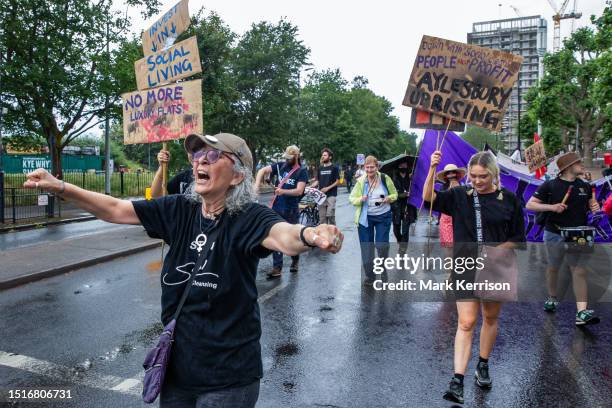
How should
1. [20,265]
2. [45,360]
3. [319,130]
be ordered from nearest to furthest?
1. [45,360]
2. [20,265]
3. [319,130]

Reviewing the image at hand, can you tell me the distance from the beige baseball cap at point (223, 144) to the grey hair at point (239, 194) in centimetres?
A: 3

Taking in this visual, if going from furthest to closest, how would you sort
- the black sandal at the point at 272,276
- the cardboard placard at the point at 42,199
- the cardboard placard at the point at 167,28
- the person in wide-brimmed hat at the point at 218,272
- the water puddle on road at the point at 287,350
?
1. the cardboard placard at the point at 42,199
2. the black sandal at the point at 272,276
3. the cardboard placard at the point at 167,28
4. the water puddle on road at the point at 287,350
5. the person in wide-brimmed hat at the point at 218,272

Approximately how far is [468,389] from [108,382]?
2.86 meters

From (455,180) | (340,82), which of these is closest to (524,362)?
(455,180)

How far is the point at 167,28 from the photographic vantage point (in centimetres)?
671

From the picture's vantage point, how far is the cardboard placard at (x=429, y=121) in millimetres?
5645

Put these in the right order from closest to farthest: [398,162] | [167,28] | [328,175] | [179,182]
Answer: [179,182], [167,28], [398,162], [328,175]

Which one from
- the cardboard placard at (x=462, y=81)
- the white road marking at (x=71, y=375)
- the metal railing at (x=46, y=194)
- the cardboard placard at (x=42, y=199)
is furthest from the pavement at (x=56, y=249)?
the cardboard placard at (x=462, y=81)

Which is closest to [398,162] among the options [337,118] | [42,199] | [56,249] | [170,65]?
[170,65]

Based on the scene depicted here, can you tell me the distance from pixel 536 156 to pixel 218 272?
28.5ft

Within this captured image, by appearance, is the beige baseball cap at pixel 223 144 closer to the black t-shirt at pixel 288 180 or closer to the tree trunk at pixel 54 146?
the black t-shirt at pixel 288 180

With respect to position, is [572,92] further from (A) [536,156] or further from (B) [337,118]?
(A) [536,156]

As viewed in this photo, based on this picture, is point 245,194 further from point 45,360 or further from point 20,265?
point 20,265

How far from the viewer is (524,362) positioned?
4.66 metres
